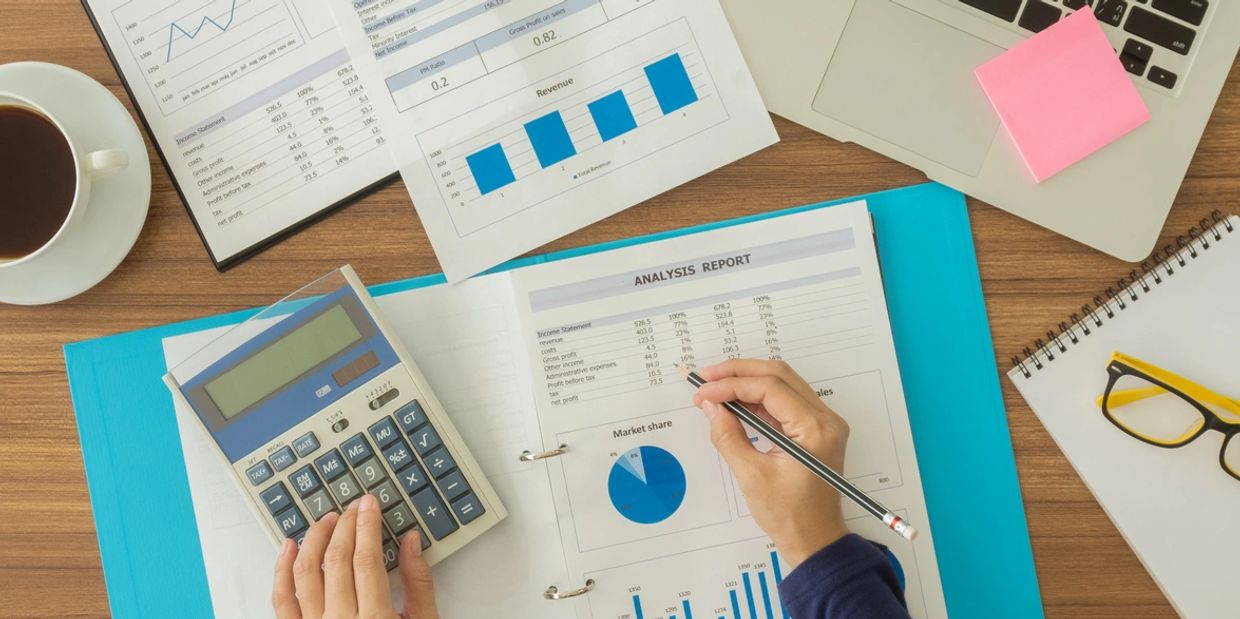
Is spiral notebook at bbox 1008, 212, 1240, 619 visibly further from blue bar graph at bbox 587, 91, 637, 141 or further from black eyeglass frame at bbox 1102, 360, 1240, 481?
blue bar graph at bbox 587, 91, 637, 141

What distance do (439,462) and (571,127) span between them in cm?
30

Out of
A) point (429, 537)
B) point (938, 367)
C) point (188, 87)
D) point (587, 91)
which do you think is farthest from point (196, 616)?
point (938, 367)

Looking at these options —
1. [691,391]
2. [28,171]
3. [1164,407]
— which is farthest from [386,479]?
[1164,407]

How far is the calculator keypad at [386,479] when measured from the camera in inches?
26.8

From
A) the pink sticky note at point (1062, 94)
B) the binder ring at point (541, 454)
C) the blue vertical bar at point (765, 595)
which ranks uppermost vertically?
the pink sticky note at point (1062, 94)

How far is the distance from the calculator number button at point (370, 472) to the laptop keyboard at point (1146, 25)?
614 millimetres

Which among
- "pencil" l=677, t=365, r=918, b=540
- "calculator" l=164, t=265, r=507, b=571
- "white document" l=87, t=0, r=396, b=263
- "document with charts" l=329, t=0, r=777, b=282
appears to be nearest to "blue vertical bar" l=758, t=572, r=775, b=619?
"pencil" l=677, t=365, r=918, b=540

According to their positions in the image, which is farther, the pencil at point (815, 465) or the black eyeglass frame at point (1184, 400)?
the black eyeglass frame at point (1184, 400)

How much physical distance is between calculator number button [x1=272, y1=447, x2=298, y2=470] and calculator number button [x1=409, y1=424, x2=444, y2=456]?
0.09m

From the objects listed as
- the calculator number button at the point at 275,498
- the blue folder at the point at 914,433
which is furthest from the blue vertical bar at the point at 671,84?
the calculator number button at the point at 275,498

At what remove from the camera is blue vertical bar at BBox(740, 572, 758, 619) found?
2.34ft

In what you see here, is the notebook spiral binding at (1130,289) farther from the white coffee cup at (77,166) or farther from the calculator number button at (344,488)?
the white coffee cup at (77,166)

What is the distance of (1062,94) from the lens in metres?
0.71

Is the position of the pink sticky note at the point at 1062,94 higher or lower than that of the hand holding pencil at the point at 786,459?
higher
